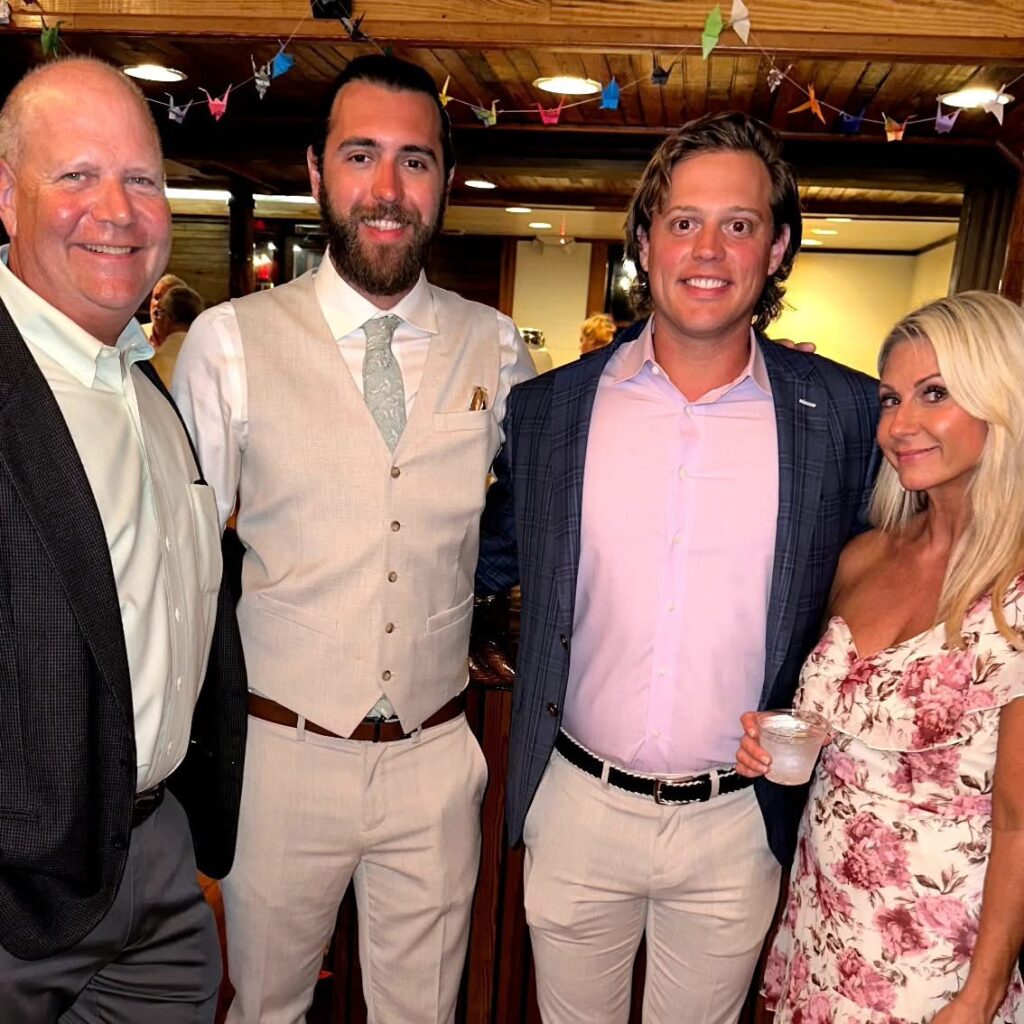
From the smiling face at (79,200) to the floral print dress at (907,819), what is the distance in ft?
3.97

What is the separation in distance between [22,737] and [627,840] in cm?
94

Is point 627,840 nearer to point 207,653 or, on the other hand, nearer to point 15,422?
point 207,653

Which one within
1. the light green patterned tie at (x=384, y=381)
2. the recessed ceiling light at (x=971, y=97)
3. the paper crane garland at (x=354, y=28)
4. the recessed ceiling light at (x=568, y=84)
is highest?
the recessed ceiling light at (x=971, y=97)

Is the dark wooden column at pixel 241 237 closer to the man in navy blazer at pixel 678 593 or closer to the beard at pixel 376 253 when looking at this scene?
the beard at pixel 376 253

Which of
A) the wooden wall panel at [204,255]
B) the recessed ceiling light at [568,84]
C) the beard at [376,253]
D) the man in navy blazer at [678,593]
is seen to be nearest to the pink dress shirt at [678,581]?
the man in navy blazer at [678,593]

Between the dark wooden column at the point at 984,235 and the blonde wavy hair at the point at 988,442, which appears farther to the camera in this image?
the dark wooden column at the point at 984,235

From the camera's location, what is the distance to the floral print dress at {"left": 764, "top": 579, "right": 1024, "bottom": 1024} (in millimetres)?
1427

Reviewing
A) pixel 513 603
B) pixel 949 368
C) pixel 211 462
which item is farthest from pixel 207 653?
pixel 513 603

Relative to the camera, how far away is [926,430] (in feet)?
5.03

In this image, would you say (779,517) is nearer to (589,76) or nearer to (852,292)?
(589,76)

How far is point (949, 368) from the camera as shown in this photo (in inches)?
59.6

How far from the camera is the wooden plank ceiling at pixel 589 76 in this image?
2.90 meters

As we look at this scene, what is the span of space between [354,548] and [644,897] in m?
0.77

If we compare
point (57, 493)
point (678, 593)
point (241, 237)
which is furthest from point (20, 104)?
point (241, 237)
